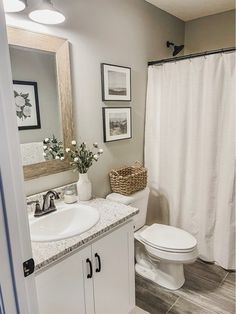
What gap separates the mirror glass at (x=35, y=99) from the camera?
4.96 feet

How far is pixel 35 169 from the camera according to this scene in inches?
63.6

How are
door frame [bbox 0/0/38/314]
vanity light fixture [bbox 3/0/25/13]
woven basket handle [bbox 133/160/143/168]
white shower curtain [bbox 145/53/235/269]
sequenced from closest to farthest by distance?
door frame [bbox 0/0/38/314] < vanity light fixture [bbox 3/0/25/13] < white shower curtain [bbox 145/53/235/269] < woven basket handle [bbox 133/160/143/168]

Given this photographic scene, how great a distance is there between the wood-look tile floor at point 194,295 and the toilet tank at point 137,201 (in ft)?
1.62

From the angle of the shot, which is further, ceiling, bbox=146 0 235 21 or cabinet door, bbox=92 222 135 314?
ceiling, bbox=146 0 235 21

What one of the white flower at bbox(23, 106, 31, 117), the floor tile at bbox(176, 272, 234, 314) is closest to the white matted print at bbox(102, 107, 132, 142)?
the white flower at bbox(23, 106, 31, 117)

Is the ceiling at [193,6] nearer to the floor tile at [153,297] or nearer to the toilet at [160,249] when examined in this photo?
the toilet at [160,249]

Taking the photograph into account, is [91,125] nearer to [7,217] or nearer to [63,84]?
[63,84]

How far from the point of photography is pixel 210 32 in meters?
2.68

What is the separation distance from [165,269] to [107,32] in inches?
79.2

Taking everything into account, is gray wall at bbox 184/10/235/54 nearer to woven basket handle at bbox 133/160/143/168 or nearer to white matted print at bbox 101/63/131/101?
white matted print at bbox 101/63/131/101

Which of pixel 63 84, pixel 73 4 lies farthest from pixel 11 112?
pixel 73 4

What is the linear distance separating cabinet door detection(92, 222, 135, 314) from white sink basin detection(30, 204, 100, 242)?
0.17m

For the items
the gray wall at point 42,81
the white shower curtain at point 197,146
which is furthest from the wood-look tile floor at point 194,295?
the gray wall at point 42,81

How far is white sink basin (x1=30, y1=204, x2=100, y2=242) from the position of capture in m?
1.43
